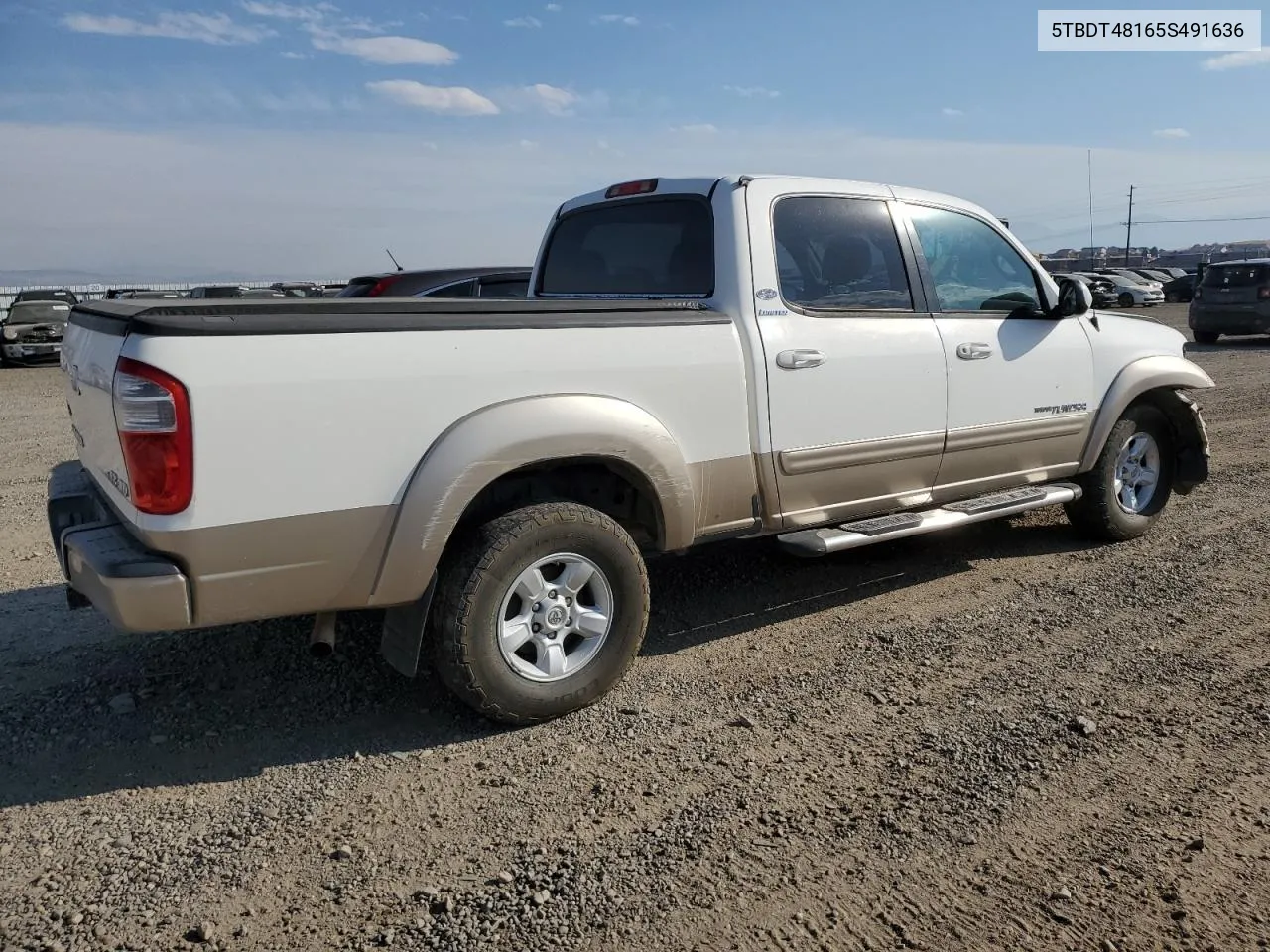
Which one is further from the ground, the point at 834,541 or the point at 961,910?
the point at 834,541

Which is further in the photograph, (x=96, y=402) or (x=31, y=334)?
(x=31, y=334)

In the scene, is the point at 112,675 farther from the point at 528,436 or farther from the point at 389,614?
the point at 528,436

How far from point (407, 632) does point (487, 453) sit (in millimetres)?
690

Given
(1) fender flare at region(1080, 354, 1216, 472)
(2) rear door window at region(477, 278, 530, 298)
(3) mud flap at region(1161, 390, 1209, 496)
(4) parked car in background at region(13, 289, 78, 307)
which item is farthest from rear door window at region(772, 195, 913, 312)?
(4) parked car in background at region(13, 289, 78, 307)

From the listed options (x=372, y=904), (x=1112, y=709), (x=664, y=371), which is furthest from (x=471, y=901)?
(x=1112, y=709)

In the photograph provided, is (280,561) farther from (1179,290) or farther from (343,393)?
(1179,290)

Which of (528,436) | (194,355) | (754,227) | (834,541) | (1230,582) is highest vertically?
(754,227)

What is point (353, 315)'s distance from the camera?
323 centimetres

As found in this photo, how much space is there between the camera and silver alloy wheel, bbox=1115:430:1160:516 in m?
6.04

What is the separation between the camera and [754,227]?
4.38 meters

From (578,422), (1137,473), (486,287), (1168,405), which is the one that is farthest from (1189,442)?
(486,287)

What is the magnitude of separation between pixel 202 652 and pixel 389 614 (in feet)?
4.02

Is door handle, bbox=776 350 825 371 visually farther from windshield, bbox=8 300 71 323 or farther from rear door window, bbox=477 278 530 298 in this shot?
windshield, bbox=8 300 71 323

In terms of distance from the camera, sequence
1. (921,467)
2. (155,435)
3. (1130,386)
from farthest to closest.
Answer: (1130,386), (921,467), (155,435)
